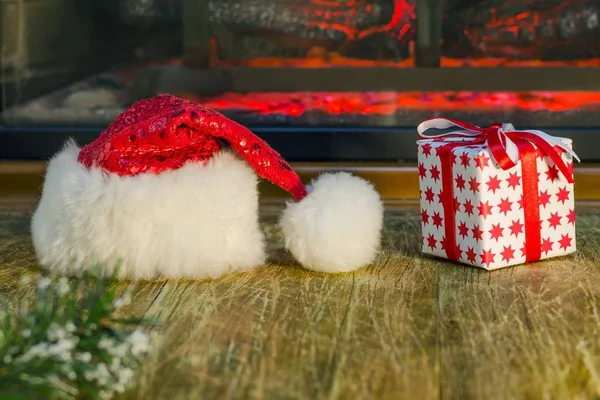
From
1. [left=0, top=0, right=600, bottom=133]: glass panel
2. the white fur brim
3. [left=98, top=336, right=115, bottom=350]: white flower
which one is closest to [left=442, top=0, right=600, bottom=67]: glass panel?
[left=0, top=0, right=600, bottom=133]: glass panel

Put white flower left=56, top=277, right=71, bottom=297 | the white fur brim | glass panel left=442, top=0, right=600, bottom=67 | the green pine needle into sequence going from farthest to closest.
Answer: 1. glass panel left=442, top=0, right=600, bottom=67
2. the white fur brim
3. white flower left=56, top=277, right=71, bottom=297
4. the green pine needle

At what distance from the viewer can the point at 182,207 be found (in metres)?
1.47

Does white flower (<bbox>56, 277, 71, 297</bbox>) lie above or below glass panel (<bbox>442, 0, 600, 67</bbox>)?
below

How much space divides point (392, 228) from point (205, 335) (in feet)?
2.42

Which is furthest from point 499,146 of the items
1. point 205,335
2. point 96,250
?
point 96,250

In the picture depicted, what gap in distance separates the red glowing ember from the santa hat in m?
0.53

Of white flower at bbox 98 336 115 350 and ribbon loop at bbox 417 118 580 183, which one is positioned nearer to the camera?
white flower at bbox 98 336 115 350

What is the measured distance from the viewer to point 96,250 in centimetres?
148

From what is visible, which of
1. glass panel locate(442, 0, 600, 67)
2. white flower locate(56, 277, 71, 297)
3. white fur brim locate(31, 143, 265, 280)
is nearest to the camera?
white flower locate(56, 277, 71, 297)

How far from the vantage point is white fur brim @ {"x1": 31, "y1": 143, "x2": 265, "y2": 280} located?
1.46 metres

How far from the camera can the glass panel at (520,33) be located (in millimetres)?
1993

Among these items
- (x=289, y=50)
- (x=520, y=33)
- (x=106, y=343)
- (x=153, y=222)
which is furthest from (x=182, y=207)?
(x=520, y=33)

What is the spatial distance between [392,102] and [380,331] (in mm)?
916

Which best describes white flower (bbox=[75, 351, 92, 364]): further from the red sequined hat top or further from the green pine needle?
the red sequined hat top
